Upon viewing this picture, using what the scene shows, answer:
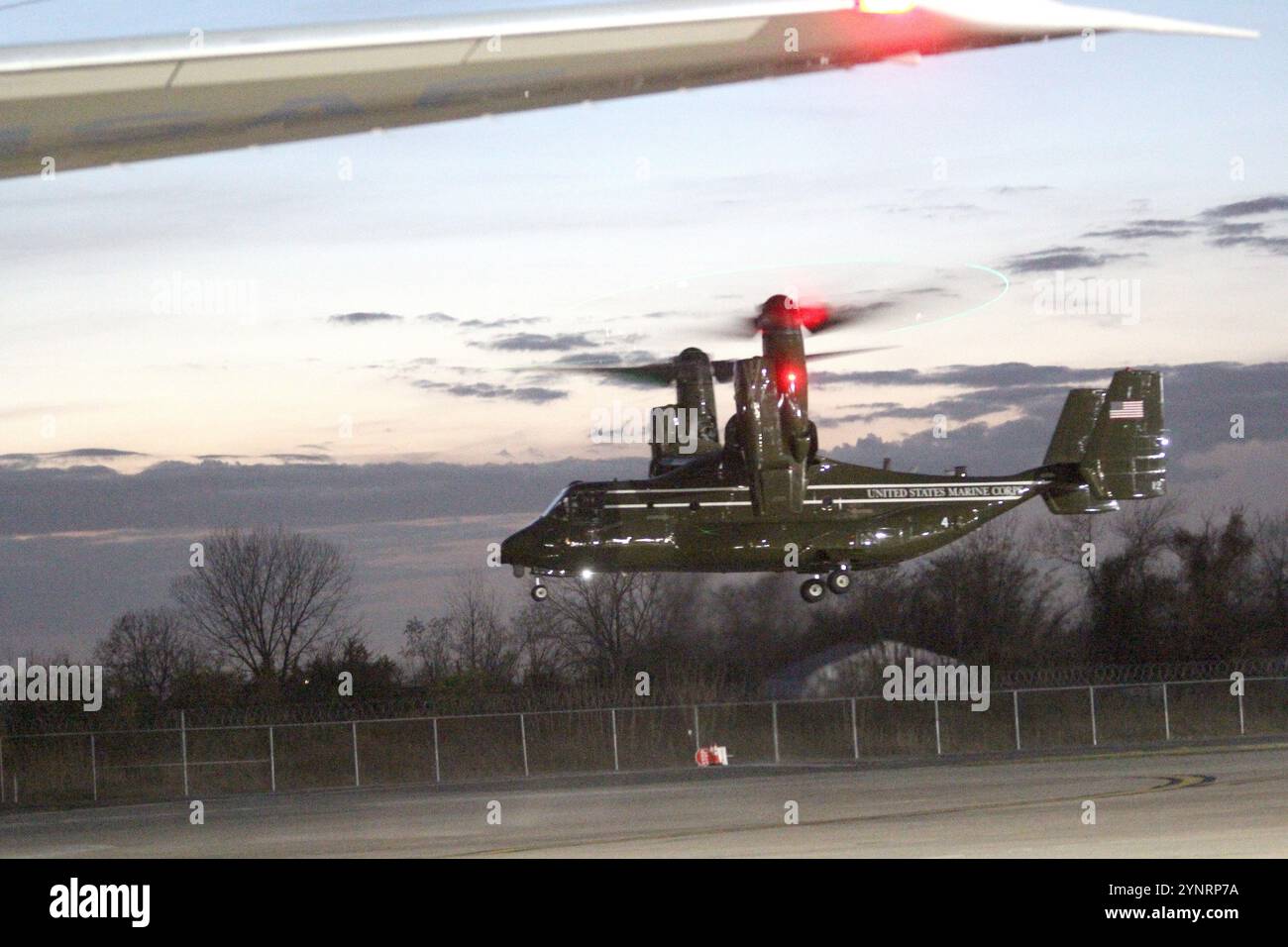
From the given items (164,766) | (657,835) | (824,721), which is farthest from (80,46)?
(824,721)

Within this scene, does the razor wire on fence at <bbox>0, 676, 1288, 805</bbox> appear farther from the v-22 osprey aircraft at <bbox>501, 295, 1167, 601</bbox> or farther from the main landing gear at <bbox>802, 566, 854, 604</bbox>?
the v-22 osprey aircraft at <bbox>501, 295, 1167, 601</bbox>

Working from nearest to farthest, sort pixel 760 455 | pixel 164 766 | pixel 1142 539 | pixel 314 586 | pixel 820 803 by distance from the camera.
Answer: pixel 820 803 → pixel 760 455 → pixel 164 766 → pixel 314 586 → pixel 1142 539

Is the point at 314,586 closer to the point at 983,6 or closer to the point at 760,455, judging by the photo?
the point at 760,455

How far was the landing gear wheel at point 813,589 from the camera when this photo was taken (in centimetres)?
2717

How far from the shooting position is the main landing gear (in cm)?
2719

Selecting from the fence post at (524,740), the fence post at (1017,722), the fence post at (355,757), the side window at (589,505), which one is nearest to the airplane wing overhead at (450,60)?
the side window at (589,505)

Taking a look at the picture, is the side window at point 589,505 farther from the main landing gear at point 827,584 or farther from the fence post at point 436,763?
the fence post at point 436,763

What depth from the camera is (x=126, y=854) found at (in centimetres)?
1866

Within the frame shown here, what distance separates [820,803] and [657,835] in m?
4.53

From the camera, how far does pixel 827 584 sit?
89.7 ft

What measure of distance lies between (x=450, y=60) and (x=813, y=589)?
22072mm

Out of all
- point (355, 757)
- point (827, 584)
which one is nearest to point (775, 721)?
point (355, 757)

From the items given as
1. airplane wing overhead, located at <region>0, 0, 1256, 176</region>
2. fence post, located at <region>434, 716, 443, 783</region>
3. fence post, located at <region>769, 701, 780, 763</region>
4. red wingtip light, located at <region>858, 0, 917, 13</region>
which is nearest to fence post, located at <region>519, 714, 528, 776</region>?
fence post, located at <region>434, 716, 443, 783</region>

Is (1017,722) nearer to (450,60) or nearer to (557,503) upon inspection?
(557,503)
